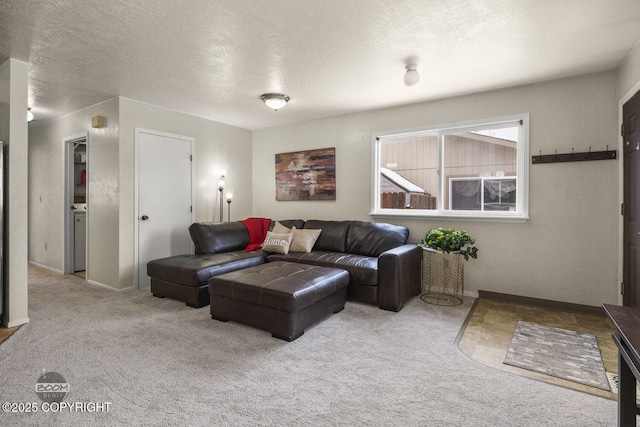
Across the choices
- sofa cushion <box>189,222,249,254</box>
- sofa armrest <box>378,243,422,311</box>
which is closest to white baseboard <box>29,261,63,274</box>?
sofa cushion <box>189,222,249,254</box>

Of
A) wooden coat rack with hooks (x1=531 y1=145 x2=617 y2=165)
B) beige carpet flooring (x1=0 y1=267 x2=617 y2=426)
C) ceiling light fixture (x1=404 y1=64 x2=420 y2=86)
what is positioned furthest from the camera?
wooden coat rack with hooks (x1=531 y1=145 x2=617 y2=165)

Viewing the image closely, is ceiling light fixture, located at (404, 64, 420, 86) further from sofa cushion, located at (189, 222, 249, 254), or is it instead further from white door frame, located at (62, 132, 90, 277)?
white door frame, located at (62, 132, 90, 277)

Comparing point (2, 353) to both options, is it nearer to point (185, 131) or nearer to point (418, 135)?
point (185, 131)

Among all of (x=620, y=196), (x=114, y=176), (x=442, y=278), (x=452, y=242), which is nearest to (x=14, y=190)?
(x=114, y=176)

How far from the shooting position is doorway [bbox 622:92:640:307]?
2.64 metres

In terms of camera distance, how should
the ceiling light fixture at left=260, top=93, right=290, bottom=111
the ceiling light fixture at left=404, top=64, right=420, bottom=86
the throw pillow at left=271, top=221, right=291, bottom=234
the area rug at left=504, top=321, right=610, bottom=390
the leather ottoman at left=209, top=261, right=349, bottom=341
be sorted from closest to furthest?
the area rug at left=504, top=321, right=610, bottom=390 → the leather ottoman at left=209, top=261, right=349, bottom=341 → the ceiling light fixture at left=404, top=64, right=420, bottom=86 → the ceiling light fixture at left=260, top=93, right=290, bottom=111 → the throw pillow at left=271, top=221, right=291, bottom=234

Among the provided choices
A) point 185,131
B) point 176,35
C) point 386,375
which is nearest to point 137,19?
point 176,35

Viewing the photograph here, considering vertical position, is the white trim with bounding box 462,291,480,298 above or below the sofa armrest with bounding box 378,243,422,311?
below

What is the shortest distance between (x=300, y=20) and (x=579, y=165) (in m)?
3.10

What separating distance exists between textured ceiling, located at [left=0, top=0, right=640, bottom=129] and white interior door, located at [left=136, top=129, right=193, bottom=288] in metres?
0.76

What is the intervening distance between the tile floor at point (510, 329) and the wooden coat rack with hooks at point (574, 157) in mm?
1567

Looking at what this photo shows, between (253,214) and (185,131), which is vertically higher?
(185,131)

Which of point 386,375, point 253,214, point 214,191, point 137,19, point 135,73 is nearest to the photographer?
point 386,375

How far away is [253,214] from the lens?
19.3 ft
